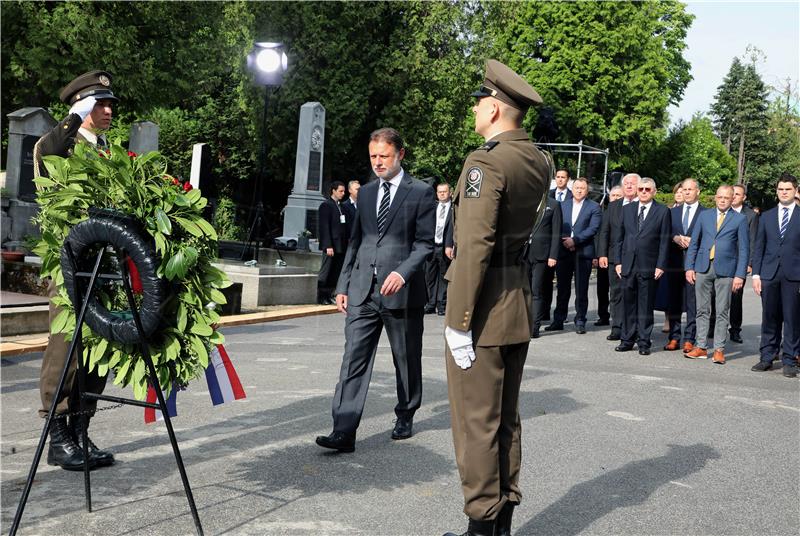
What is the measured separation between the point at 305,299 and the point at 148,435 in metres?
8.92

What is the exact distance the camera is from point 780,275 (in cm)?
1069

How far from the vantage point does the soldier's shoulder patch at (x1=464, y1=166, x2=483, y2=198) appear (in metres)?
4.03

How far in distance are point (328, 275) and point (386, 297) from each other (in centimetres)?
952

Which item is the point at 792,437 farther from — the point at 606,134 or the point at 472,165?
the point at 606,134

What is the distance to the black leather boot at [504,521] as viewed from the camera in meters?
4.29

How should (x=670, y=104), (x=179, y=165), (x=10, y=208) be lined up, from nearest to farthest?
1. (x=10, y=208)
2. (x=179, y=165)
3. (x=670, y=104)

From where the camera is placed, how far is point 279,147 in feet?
117

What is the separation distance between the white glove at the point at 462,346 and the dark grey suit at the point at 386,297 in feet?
6.70

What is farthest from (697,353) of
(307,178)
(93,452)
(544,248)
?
Result: (307,178)

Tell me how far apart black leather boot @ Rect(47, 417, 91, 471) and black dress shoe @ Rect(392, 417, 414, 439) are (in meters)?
2.14

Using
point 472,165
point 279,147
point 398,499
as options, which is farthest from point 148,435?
point 279,147

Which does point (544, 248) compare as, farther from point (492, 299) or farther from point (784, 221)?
point (492, 299)

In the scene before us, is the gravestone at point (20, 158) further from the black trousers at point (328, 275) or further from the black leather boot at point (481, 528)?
the black leather boot at point (481, 528)

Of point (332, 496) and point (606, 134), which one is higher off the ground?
point (606, 134)
